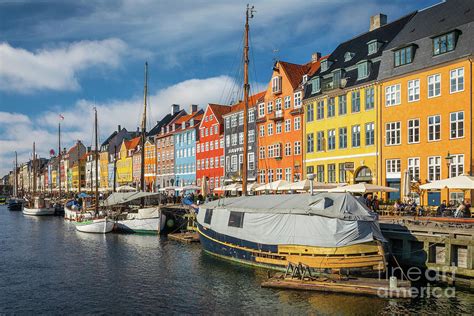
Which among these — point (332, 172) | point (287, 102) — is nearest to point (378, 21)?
point (287, 102)

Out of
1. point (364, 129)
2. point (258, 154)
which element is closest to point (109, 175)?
point (258, 154)

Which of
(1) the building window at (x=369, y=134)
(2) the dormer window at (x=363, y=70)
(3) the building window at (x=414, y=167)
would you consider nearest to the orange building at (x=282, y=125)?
(2) the dormer window at (x=363, y=70)

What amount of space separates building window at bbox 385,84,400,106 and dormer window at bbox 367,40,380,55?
5.22m

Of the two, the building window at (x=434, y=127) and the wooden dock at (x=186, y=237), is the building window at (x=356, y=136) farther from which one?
the wooden dock at (x=186, y=237)

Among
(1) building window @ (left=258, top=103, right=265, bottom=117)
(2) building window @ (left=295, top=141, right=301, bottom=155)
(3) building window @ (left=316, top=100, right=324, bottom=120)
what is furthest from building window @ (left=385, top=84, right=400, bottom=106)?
(1) building window @ (left=258, top=103, right=265, bottom=117)

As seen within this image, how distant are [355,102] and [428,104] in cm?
836

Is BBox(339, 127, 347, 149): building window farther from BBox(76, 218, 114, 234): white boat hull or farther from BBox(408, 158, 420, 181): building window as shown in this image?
BBox(76, 218, 114, 234): white boat hull

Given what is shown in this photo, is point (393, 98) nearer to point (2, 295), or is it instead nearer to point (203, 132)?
point (2, 295)

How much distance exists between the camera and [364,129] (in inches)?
1817

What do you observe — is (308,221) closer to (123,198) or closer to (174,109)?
(123,198)

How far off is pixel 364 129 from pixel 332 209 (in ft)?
75.8

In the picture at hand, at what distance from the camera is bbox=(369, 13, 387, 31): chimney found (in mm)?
52125

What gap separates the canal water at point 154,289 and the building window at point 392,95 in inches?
860

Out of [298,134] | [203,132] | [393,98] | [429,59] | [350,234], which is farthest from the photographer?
[203,132]
